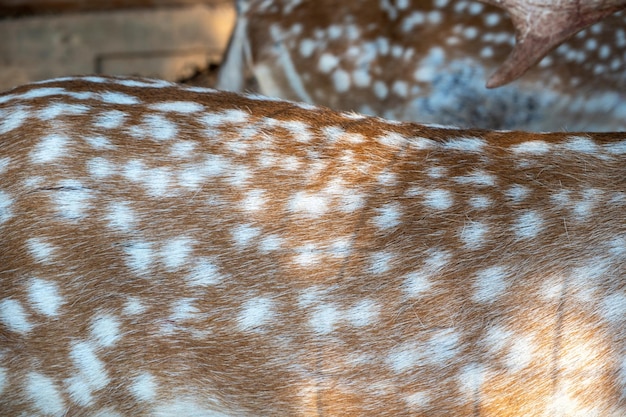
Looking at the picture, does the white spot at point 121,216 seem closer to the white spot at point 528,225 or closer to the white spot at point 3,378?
the white spot at point 3,378

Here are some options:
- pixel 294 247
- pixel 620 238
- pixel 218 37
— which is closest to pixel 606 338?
pixel 620 238

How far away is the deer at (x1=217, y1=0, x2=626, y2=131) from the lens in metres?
2.41

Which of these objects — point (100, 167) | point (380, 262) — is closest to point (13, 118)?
point (100, 167)

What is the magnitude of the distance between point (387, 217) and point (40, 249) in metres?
0.52

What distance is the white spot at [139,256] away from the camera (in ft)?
4.35

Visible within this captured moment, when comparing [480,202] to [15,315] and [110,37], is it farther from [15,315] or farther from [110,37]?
[110,37]

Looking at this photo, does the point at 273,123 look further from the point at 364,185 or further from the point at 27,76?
the point at 27,76

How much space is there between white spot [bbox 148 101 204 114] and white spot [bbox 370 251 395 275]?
0.40m

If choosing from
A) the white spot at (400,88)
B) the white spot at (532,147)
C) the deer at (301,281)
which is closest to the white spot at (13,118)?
the deer at (301,281)

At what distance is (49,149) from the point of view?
138 centimetres

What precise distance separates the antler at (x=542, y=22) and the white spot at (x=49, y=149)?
84cm

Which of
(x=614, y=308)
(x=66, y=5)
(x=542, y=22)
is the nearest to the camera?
(x=614, y=308)

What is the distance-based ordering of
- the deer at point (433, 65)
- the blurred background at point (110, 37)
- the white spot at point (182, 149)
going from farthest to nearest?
1. the blurred background at point (110, 37)
2. the deer at point (433, 65)
3. the white spot at point (182, 149)

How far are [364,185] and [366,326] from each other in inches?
8.7
